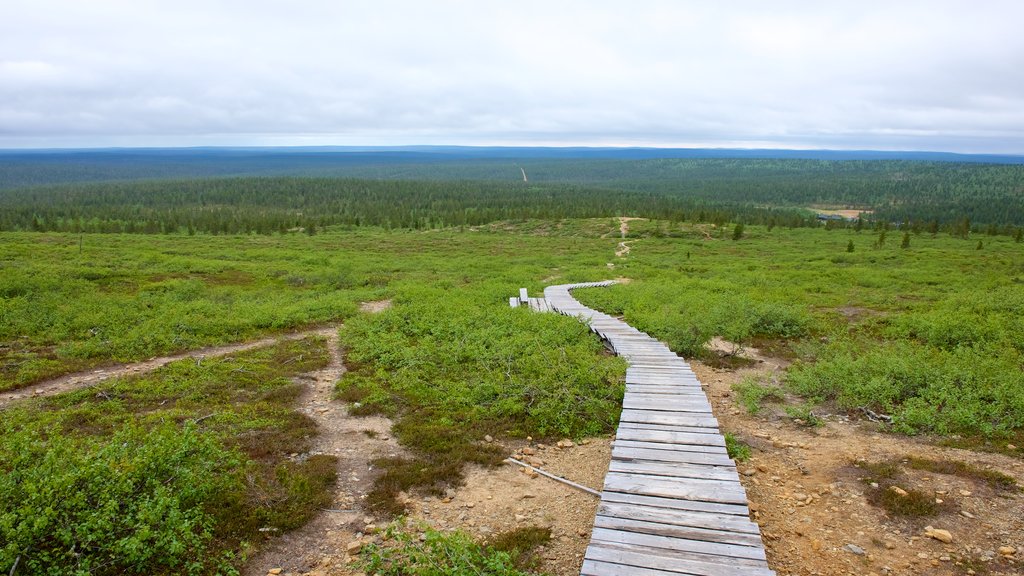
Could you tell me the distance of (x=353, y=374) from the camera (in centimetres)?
1248

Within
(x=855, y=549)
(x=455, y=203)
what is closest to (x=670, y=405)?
(x=855, y=549)

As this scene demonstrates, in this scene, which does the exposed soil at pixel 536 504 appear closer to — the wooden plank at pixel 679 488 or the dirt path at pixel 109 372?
the wooden plank at pixel 679 488

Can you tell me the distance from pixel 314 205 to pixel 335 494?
12738cm

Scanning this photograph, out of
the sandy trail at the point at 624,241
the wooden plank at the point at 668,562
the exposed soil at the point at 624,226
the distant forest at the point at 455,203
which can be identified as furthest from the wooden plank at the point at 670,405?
the distant forest at the point at 455,203

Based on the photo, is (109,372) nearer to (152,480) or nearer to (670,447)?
(152,480)

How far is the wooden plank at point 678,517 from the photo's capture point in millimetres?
5957

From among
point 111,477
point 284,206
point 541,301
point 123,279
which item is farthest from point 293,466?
point 284,206

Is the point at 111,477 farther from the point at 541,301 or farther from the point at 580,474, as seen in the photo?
the point at 541,301

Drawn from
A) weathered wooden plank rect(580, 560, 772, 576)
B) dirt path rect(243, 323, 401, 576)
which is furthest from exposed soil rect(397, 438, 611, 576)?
dirt path rect(243, 323, 401, 576)

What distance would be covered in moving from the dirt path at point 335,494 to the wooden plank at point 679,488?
3.16 m

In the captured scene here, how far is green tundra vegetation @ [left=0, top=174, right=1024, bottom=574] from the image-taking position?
615 cm

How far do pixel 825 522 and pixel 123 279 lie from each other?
83.6ft

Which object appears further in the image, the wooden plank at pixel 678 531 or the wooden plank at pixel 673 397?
the wooden plank at pixel 673 397

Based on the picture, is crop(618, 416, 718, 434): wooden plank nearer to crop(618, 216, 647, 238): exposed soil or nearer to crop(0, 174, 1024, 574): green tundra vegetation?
crop(0, 174, 1024, 574): green tundra vegetation
